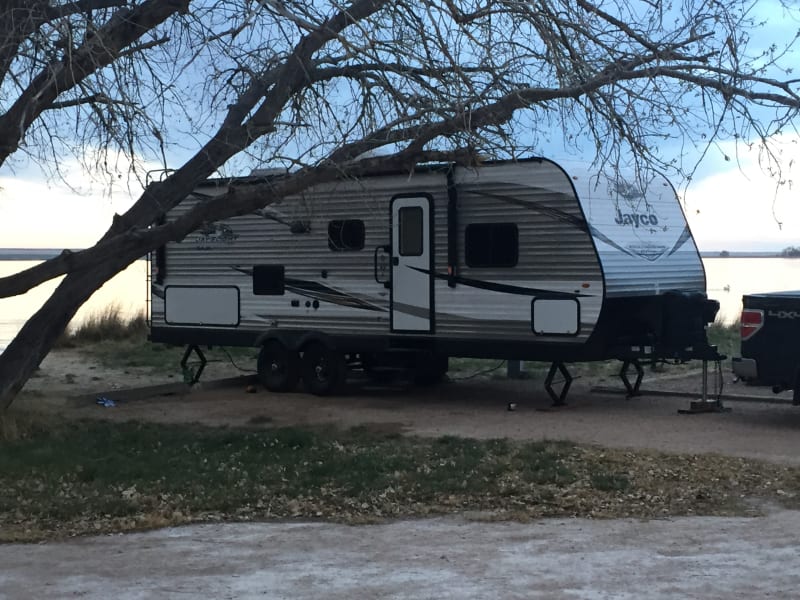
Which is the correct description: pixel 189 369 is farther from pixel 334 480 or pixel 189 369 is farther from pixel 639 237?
pixel 334 480

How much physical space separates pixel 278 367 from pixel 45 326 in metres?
4.09

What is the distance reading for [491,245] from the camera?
14.2m

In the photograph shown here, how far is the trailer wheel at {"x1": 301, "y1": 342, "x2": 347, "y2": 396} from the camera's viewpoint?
15.4 metres

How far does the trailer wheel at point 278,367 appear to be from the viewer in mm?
15828

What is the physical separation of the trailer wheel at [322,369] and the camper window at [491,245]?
91.9 inches

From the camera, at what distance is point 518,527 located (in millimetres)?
8008

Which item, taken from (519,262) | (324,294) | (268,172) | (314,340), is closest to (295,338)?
(314,340)

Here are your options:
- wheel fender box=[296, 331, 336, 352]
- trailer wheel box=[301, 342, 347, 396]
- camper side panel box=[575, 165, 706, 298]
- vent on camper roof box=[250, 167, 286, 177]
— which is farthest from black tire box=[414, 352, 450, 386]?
vent on camper roof box=[250, 167, 286, 177]

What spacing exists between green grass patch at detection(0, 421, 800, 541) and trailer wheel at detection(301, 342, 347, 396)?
12.3ft

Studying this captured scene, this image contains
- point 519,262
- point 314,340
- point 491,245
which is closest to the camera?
point 519,262

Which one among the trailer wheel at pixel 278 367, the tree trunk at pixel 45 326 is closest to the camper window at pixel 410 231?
the trailer wheel at pixel 278 367

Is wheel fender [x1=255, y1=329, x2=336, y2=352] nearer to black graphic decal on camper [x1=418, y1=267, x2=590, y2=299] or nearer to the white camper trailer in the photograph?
the white camper trailer

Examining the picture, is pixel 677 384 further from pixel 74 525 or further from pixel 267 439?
pixel 74 525

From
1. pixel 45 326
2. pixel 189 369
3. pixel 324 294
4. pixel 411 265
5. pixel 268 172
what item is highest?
pixel 268 172
